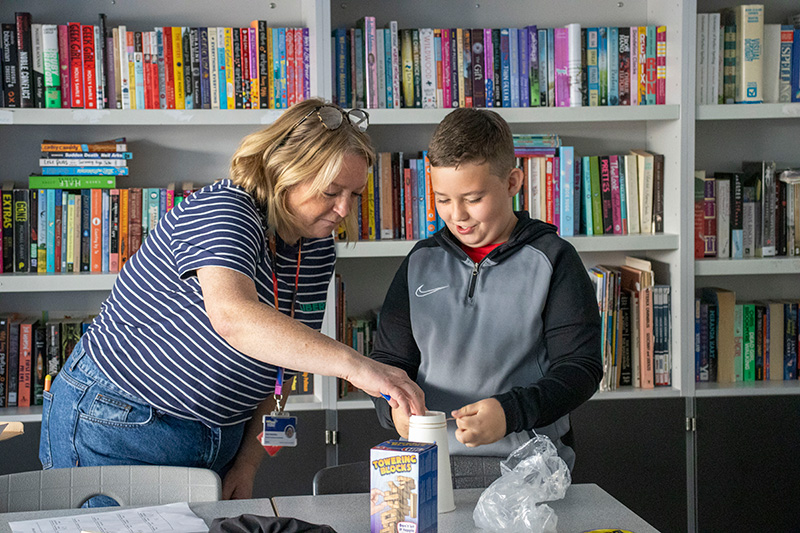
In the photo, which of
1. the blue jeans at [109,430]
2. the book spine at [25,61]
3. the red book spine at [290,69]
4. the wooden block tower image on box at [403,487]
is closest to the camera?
the wooden block tower image on box at [403,487]

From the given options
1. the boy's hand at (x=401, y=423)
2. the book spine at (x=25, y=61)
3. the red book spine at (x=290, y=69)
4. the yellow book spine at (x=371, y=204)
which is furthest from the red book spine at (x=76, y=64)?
the boy's hand at (x=401, y=423)

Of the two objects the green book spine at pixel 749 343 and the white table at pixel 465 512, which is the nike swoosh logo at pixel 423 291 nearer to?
the white table at pixel 465 512

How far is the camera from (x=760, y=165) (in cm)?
268

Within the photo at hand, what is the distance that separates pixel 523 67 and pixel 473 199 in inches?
47.8

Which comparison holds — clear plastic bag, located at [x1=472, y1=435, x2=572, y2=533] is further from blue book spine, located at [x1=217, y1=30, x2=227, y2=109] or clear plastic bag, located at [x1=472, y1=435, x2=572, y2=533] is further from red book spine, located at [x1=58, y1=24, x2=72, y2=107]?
red book spine, located at [x1=58, y1=24, x2=72, y2=107]

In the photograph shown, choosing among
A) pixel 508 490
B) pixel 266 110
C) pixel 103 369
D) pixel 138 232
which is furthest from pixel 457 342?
pixel 138 232

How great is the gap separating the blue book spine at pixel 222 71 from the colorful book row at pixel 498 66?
0.35 metres

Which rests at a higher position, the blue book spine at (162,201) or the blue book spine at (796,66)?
the blue book spine at (796,66)

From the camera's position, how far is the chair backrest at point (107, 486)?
1475 mm

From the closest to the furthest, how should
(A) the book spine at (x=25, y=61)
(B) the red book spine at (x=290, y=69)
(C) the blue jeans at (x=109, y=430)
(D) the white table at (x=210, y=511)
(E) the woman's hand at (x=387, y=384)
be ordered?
(E) the woman's hand at (x=387, y=384)
(D) the white table at (x=210, y=511)
(C) the blue jeans at (x=109, y=430)
(A) the book spine at (x=25, y=61)
(B) the red book spine at (x=290, y=69)

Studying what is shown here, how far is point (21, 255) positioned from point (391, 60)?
135 cm

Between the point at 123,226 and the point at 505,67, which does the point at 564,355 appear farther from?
the point at 123,226

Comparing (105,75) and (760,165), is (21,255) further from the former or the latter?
(760,165)

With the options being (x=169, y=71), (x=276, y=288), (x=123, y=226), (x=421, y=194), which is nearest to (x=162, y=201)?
(x=123, y=226)
